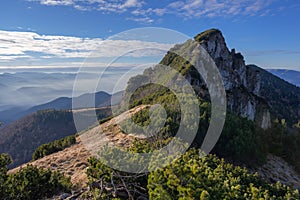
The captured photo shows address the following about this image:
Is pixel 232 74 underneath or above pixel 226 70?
underneath

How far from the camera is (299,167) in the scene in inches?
731

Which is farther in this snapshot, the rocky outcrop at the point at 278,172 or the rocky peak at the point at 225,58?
the rocky peak at the point at 225,58

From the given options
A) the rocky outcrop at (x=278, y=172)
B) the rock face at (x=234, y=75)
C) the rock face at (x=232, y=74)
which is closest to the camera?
the rocky outcrop at (x=278, y=172)

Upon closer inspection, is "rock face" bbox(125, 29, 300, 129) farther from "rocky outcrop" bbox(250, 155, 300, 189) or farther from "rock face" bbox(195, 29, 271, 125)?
"rocky outcrop" bbox(250, 155, 300, 189)

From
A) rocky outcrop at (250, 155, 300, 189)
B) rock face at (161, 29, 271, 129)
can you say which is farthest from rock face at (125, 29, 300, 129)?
rocky outcrop at (250, 155, 300, 189)

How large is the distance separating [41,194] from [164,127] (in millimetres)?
8360

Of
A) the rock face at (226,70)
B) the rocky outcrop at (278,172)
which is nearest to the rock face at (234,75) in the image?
the rock face at (226,70)

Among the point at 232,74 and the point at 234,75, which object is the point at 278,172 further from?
the point at 234,75

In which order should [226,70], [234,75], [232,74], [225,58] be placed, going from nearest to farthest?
[226,70], [232,74], [234,75], [225,58]

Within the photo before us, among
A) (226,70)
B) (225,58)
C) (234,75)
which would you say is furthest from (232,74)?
(225,58)

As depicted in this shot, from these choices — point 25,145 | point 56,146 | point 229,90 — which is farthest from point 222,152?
point 25,145

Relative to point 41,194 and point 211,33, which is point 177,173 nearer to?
point 41,194

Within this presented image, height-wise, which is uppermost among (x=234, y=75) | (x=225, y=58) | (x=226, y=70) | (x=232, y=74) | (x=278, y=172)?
(x=225, y=58)

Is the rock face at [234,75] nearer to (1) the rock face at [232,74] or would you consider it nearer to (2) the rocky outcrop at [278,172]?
(1) the rock face at [232,74]
